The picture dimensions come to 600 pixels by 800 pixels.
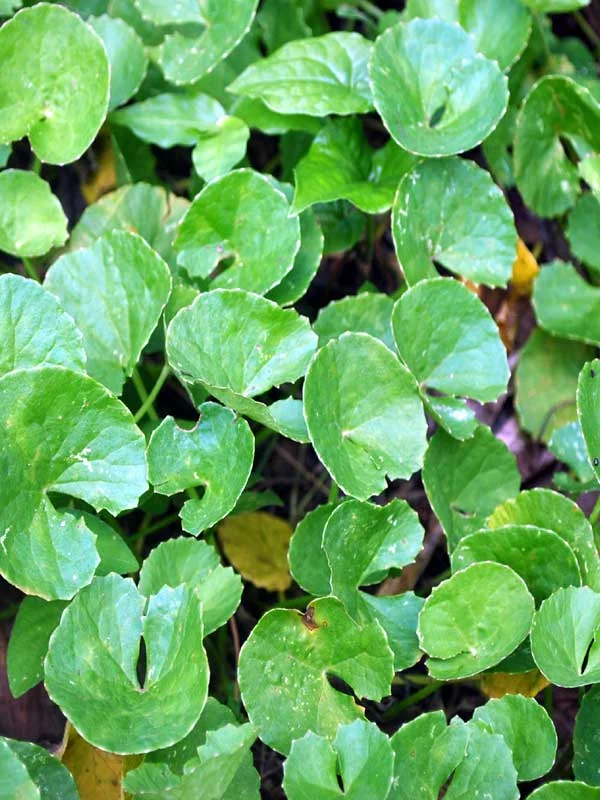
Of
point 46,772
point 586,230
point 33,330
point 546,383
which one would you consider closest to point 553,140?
point 586,230

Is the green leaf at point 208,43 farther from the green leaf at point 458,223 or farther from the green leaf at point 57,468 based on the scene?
the green leaf at point 57,468

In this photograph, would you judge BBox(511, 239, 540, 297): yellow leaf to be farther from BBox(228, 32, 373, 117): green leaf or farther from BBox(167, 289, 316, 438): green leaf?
BBox(167, 289, 316, 438): green leaf

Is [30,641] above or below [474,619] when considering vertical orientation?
above

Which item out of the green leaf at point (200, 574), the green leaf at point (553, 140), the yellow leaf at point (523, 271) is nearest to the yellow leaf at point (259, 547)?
the green leaf at point (200, 574)

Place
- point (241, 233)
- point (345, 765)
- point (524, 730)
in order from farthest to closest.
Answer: point (241, 233) < point (524, 730) < point (345, 765)

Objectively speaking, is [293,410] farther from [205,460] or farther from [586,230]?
[586,230]

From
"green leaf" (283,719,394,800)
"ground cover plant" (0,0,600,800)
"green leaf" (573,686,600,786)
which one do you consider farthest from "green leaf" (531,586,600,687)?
"green leaf" (283,719,394,800)
